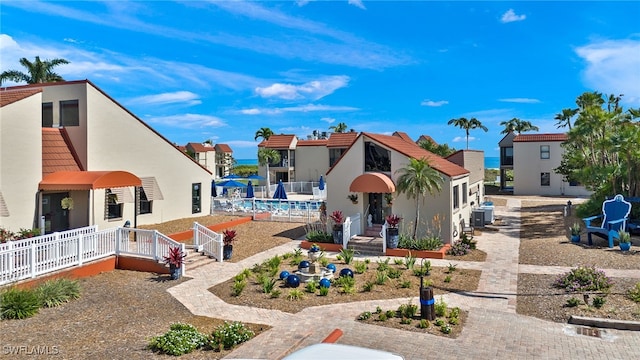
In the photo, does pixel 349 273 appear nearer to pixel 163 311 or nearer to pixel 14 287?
pixel 163 311

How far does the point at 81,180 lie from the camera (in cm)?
1880

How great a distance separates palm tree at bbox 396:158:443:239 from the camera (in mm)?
19234

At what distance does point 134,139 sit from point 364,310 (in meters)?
17.6

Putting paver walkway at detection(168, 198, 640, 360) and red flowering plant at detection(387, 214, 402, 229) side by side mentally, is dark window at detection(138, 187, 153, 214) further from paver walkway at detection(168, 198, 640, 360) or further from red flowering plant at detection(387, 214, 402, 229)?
red flowering plant at detection(387, 214, 402, 229)

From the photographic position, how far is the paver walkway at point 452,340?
8828 millimetres

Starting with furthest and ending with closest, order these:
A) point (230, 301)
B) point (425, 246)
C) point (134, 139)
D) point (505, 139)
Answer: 1. point (505, 139)
2. point (134, 139)
3. point (425, 246)
4. point (230, 301)

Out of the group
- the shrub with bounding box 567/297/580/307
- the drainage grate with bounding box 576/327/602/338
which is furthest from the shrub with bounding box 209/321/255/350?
the shrub with bounding box 567/297/580/307

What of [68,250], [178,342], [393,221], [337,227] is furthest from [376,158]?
[178,342]

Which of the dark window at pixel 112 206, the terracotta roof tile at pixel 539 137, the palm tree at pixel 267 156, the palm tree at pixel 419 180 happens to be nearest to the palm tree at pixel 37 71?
the palm tree at pixel 267 156

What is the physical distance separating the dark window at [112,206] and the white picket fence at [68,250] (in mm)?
5307

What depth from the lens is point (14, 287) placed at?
12258 mm

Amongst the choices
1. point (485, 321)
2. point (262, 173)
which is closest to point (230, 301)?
point (485, 321)

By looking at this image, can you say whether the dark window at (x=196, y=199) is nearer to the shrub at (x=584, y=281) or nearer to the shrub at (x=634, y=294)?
the shrub at (x=584, y=281)

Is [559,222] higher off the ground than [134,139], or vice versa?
[134,139]
